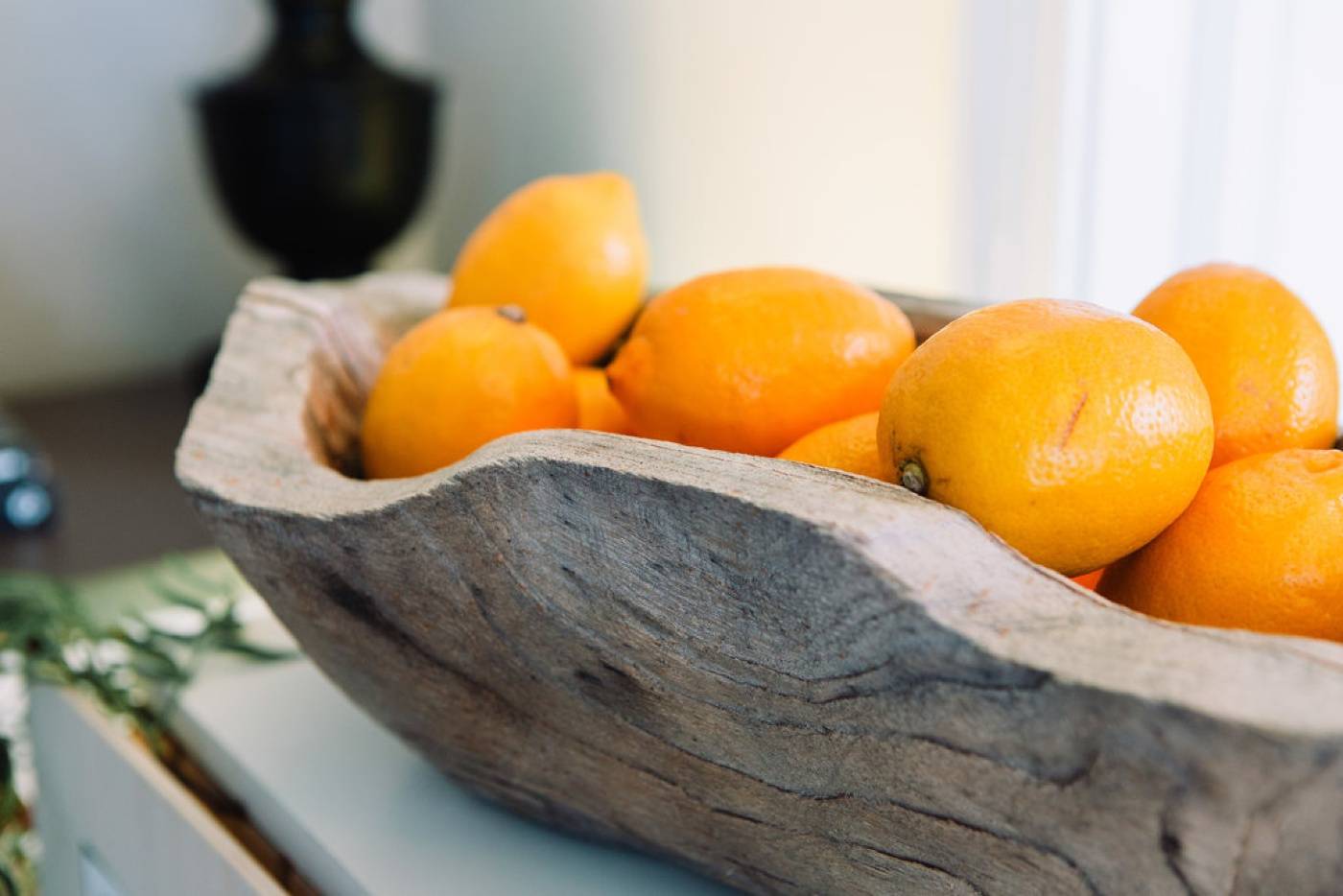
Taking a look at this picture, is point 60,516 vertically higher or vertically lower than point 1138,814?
lower

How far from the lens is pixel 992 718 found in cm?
30

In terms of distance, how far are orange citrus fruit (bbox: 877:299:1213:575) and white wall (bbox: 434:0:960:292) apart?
145 cm

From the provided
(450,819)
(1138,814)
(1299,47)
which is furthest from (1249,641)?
(1299,47)

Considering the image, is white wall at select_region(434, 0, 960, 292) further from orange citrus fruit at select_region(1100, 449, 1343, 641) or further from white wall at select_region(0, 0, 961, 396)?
orange citrus fruit at select_region(1100, 449, 1343, 641)

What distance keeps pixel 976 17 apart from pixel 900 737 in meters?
1.50

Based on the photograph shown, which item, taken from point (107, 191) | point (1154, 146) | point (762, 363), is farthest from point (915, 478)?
point (107, 191)

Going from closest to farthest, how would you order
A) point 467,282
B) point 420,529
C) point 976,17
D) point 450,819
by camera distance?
point 420,529 → point 450,819 → point 467,282 → point 976,17

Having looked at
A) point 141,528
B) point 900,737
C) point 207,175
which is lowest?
point 141,528

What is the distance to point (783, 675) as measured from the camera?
0.34 meters

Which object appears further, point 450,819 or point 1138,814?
point 450,819

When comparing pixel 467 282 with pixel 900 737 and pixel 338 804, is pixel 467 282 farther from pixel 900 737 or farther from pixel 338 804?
pixel 900 737

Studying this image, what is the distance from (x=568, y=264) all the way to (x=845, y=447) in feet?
Result: 0.79

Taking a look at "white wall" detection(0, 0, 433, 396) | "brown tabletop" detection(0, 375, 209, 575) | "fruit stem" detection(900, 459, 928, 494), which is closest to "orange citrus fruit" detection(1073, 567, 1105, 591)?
"fruit stem" detection(900, 459, 928, 494)

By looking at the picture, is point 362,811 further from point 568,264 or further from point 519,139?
point 519,139
